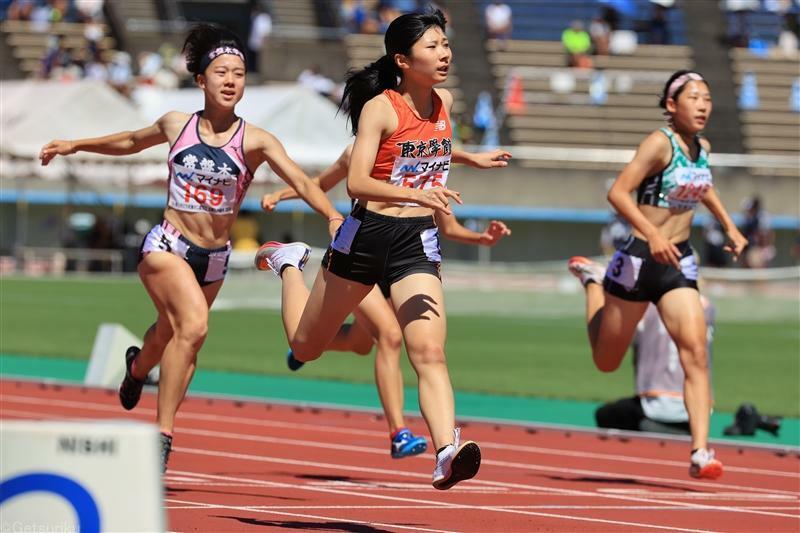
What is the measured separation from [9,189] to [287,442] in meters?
25.2

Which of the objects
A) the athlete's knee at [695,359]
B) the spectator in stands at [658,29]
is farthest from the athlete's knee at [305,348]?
the spectator in stands at [658,29]

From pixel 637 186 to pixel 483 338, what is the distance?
42.2 feet

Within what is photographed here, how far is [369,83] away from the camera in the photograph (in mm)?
7973

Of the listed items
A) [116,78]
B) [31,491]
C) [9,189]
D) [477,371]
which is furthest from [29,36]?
[31,491]

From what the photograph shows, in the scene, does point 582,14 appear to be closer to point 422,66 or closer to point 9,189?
point 9,189

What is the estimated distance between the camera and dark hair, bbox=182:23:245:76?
885 centimetres

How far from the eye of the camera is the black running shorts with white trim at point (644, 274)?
959cm

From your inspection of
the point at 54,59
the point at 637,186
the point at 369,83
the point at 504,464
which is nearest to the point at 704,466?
the point at 637,186

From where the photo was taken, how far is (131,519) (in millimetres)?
4039

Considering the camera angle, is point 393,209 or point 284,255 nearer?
point 393,209

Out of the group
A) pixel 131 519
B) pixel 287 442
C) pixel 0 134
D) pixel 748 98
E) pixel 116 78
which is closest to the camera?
pixel 131 519

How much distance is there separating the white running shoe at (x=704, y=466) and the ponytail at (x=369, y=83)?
256cm

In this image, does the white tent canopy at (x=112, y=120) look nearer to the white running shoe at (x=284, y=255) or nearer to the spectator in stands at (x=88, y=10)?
the spectator in stands at (x=88, y=10)

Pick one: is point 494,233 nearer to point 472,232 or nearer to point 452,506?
point 472,232
